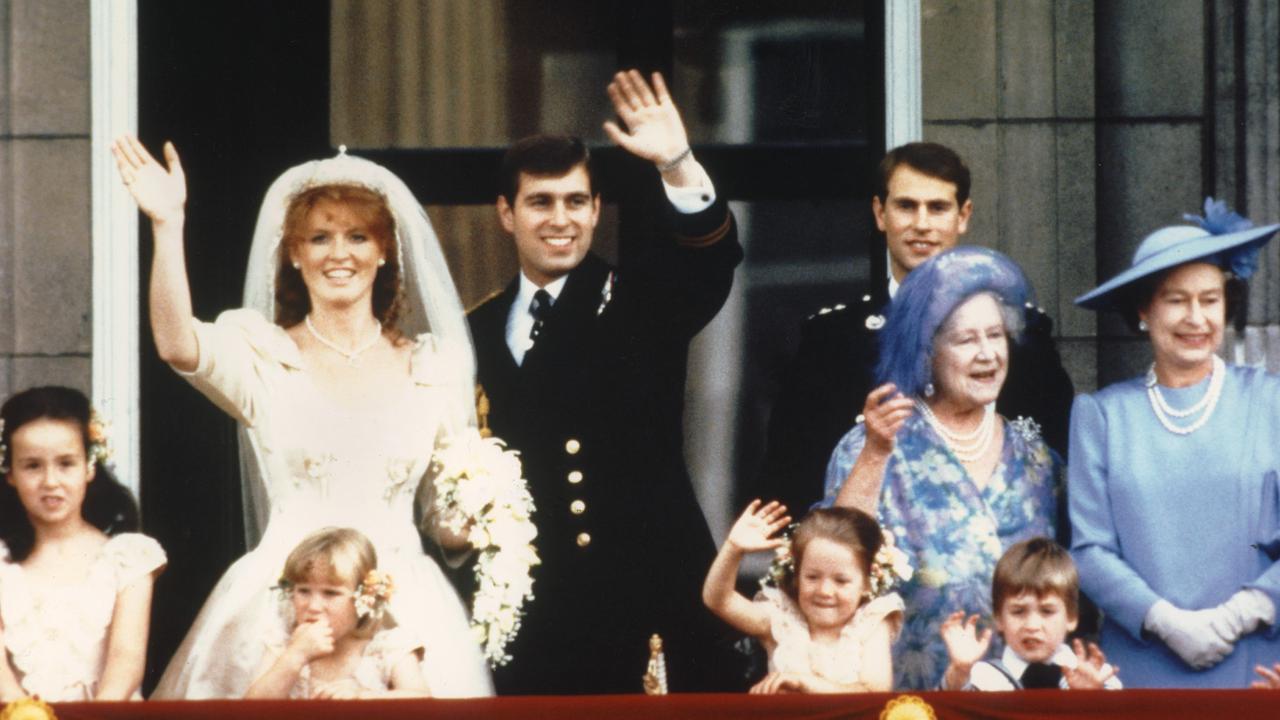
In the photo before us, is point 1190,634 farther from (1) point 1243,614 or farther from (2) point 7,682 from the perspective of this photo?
(2) point 7,682

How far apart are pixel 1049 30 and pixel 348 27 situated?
2271 millimetres

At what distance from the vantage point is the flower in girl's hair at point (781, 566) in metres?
7.06

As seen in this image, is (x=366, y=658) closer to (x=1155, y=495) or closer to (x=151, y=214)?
(x=151, y=214)

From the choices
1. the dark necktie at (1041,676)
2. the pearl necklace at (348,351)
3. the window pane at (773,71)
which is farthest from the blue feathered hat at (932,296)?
the pearl necklace at (348,351)

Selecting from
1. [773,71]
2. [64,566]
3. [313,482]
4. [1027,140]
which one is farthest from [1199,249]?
[64,566]

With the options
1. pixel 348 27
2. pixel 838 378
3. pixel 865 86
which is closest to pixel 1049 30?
pixel 865 86

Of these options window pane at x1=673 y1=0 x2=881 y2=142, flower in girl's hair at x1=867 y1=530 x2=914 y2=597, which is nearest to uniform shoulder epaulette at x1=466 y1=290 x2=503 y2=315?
window pane at x1=673 y1=0 x2=881 y2=142

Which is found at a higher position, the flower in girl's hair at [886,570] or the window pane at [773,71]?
the window pane at [773,71]

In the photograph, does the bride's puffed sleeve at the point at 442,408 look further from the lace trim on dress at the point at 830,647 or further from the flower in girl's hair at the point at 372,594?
the lace trim on dress at the point at 830,647

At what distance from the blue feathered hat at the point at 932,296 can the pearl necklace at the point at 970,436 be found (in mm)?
108

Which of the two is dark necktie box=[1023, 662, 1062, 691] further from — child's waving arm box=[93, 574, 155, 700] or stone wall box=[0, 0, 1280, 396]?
child's waving arm box=[93, 574, 155, 700]

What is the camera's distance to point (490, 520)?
7.25 metres

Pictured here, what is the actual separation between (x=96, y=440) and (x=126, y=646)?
59 cm

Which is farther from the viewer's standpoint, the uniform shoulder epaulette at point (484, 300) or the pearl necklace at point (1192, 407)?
the uniform shoulder epaulette at point (484, 300)
